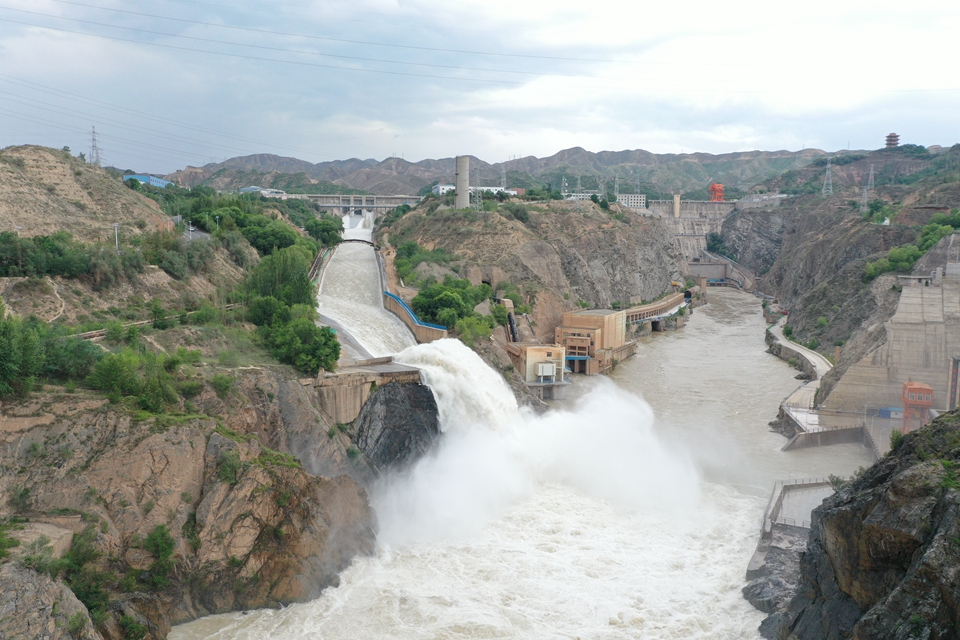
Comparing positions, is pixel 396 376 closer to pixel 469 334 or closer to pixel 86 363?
pixel 469 334

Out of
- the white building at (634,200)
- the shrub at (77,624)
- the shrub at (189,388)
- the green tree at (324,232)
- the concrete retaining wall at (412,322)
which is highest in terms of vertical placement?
the white building at (634,200)

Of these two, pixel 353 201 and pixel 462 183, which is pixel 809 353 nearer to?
pixel 462 183

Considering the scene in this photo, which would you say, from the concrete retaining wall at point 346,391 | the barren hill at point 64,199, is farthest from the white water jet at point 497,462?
the barren hill at point 64,199

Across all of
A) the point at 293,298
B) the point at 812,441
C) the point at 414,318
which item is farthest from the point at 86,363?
the point at 812,441

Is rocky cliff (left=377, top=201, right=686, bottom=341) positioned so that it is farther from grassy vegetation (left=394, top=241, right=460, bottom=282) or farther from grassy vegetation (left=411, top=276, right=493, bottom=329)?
grassy vegetation (left=411, top=276, right=493, bottom=329)

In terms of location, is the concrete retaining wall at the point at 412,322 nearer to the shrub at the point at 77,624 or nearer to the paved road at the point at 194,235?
the paved road at the point at 194,235
